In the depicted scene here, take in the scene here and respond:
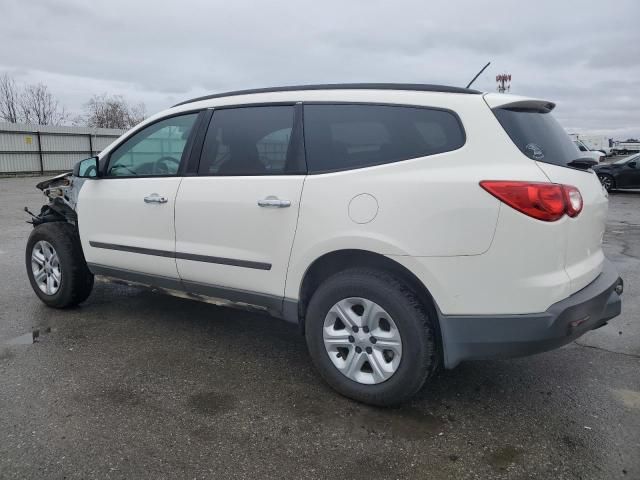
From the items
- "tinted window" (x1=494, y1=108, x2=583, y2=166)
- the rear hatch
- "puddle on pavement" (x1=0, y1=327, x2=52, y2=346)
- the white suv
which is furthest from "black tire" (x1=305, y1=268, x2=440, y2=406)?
"puddle on pavement" (x1=0, y1=327, x2=52, y2=346)

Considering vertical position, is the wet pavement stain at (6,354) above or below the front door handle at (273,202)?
below

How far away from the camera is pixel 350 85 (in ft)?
10.6

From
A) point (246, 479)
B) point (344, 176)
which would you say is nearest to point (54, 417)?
point (246, 479)

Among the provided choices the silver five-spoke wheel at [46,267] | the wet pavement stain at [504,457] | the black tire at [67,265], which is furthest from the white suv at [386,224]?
the silver five-spoke wheel at [46,267]

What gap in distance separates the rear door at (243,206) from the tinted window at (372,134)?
0.37 feet

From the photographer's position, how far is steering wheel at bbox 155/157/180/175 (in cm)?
380

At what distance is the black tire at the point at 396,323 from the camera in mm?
2758

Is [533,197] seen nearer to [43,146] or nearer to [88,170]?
[88,170]

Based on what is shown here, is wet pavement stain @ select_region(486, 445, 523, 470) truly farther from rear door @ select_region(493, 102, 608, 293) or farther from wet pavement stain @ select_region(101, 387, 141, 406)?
wet pavement stain @ select_region(101, 387, 141, 406)

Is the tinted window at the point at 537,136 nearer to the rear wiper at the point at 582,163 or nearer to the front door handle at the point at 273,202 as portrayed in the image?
the rear wiper at the point at 582,163

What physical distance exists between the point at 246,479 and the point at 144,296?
10.7ft

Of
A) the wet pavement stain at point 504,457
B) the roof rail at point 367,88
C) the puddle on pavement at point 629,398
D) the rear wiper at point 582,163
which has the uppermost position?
the roof rail at point 367,88

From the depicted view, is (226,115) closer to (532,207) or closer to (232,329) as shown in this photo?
(232,329)

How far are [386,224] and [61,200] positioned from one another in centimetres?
341
